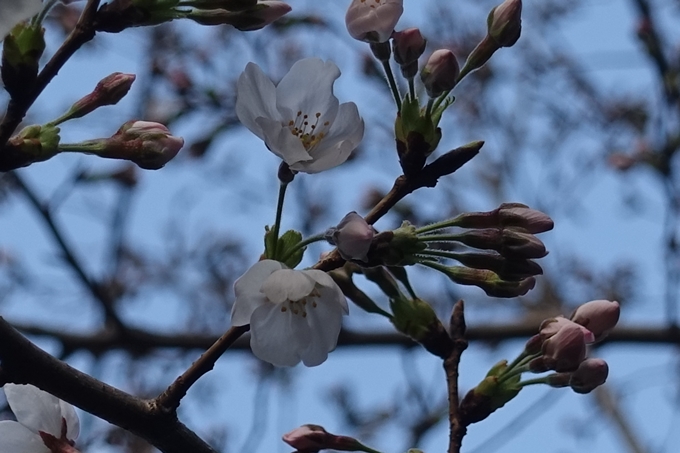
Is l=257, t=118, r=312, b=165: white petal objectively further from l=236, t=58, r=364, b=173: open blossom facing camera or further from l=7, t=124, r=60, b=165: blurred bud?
l=7, t=124, r=60, b=165: blurred bud

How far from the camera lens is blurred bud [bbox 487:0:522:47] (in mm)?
1657

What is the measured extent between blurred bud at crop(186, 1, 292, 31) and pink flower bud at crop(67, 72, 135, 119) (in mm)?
197

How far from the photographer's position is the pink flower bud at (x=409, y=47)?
1.56 metres

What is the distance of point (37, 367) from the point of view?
51.9 inches

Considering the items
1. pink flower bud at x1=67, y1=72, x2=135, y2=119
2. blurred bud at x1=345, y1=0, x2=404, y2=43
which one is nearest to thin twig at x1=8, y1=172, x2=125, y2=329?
pink flower bud at x1=67, y1=72, x2=135, y2=119

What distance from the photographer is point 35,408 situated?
1.50 meters

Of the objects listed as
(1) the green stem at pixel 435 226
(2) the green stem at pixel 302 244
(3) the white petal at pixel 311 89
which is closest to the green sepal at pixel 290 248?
(2) the green stem at pixel 302 244

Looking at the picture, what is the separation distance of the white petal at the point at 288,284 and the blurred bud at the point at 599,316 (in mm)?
742

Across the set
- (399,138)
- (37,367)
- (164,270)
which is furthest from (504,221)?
(164,270)

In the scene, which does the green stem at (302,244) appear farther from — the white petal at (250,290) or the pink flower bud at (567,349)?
the pink flower bud at (567,349)

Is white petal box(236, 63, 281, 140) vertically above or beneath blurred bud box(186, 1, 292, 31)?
beneath

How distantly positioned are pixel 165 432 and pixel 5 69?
677 millimetres

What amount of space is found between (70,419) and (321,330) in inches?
20.6

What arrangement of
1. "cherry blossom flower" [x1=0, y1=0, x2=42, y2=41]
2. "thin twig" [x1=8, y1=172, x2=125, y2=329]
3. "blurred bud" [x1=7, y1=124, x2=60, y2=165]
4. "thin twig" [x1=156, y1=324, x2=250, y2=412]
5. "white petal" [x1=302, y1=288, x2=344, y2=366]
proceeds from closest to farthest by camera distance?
"cherry blossom flower" [x1=0, y1=0, x2=42, y2=41] → "blurred bud" [x1=7, y1=124, x2=60, y2=165] → "thin twig" [x1=156, y1=324, x2=250, y2=412] → "white petal" [x1=302, y1=288, x2=344, y2=366] → "thin twig" [x1=8, y1=172, x2=125, y2=329]
